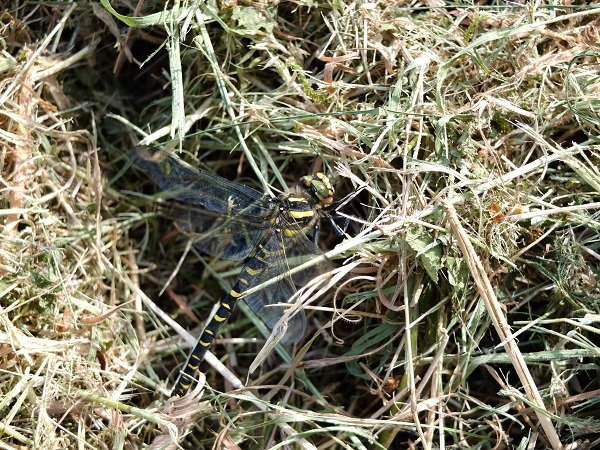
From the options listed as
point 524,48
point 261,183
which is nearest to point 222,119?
point 261,183

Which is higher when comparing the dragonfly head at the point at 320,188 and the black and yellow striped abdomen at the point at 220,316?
the dragonfly head at the point at 320,188

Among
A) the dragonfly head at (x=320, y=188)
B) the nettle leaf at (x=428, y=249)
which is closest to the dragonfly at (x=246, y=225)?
the dragonfly head at (x=320, y=188)

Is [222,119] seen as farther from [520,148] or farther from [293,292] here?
[520,148]

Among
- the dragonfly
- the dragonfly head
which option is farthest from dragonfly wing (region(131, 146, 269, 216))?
the dragonfly head

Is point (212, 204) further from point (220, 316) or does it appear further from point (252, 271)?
point (220, 316)

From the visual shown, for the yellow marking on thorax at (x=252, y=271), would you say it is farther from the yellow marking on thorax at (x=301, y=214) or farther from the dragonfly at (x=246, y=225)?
the yellow marking on thorax at (x=301, y=214)
